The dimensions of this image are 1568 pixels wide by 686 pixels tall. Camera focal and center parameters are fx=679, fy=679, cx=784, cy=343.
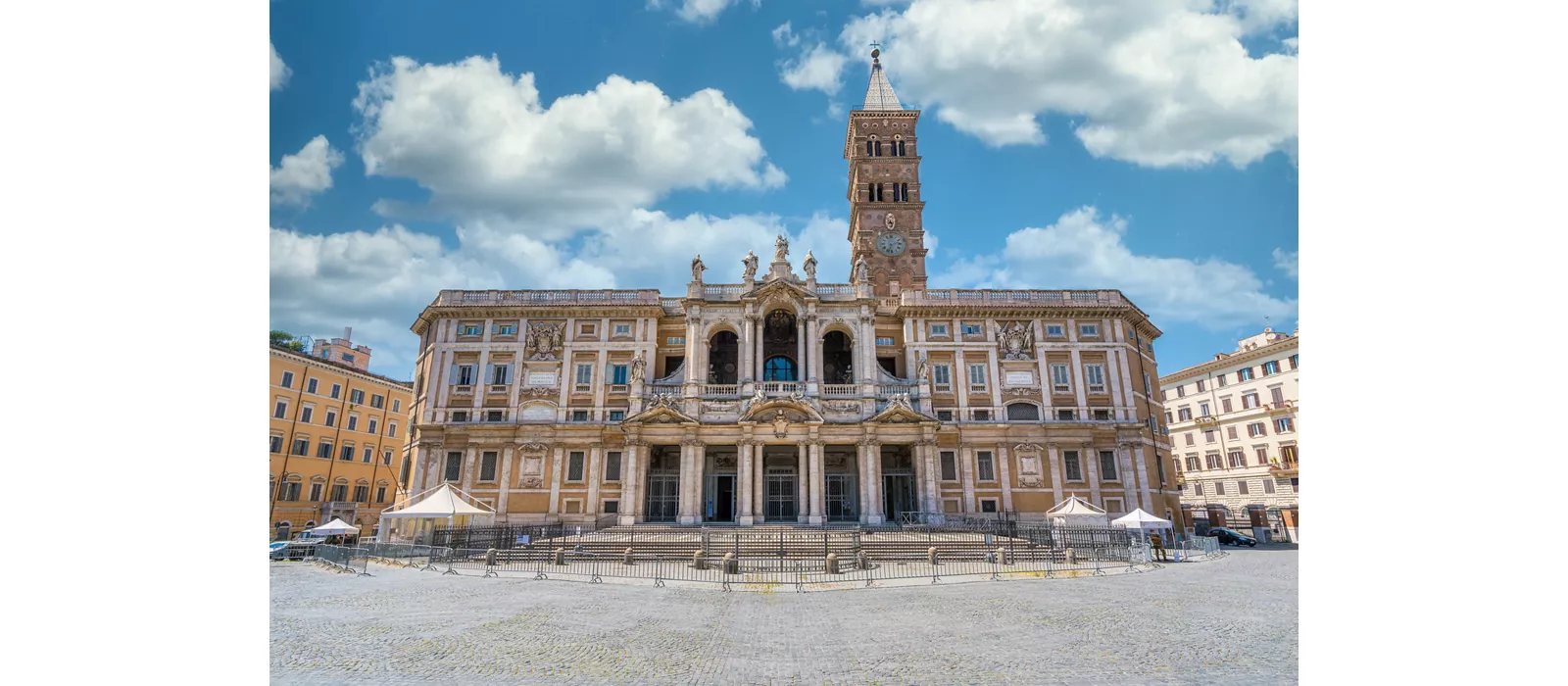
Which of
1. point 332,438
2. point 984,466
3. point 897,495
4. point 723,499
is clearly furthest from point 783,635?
point 332,438

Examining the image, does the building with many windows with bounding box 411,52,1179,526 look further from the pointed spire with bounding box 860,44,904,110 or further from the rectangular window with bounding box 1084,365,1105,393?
the pointed spire with bounding box 860,44,904,110

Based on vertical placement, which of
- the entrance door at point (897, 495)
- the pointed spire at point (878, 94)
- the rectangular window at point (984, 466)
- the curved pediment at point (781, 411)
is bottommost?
the entrance door at point (897, 495)

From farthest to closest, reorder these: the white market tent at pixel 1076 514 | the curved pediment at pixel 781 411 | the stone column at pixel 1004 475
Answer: the stone column at pixel 1004 475, the curved pediment at pixel 781 411, the white market tent at pixel 1076 514

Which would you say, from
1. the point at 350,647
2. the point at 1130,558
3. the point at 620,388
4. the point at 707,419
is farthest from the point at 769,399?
the point at 350,647

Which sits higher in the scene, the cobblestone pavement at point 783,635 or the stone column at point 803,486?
the stone column at point 803,486

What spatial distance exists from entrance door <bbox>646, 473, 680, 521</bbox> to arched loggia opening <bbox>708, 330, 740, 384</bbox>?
6.67 metres

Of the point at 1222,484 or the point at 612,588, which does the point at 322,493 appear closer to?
the point at 612,588

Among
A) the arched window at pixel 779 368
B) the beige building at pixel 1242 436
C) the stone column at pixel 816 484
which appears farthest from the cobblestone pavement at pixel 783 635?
the beige building at pixel 1242 436

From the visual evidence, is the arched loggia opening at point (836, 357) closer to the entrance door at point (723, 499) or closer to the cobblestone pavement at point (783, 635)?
the entrance door at point (723, 499)

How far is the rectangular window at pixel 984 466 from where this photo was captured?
122 feet

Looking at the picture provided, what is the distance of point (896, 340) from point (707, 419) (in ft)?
42.2

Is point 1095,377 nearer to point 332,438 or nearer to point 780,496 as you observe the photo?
point 780,496

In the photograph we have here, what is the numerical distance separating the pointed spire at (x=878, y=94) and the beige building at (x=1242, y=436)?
31.5 m

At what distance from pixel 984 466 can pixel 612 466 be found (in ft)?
67.2
